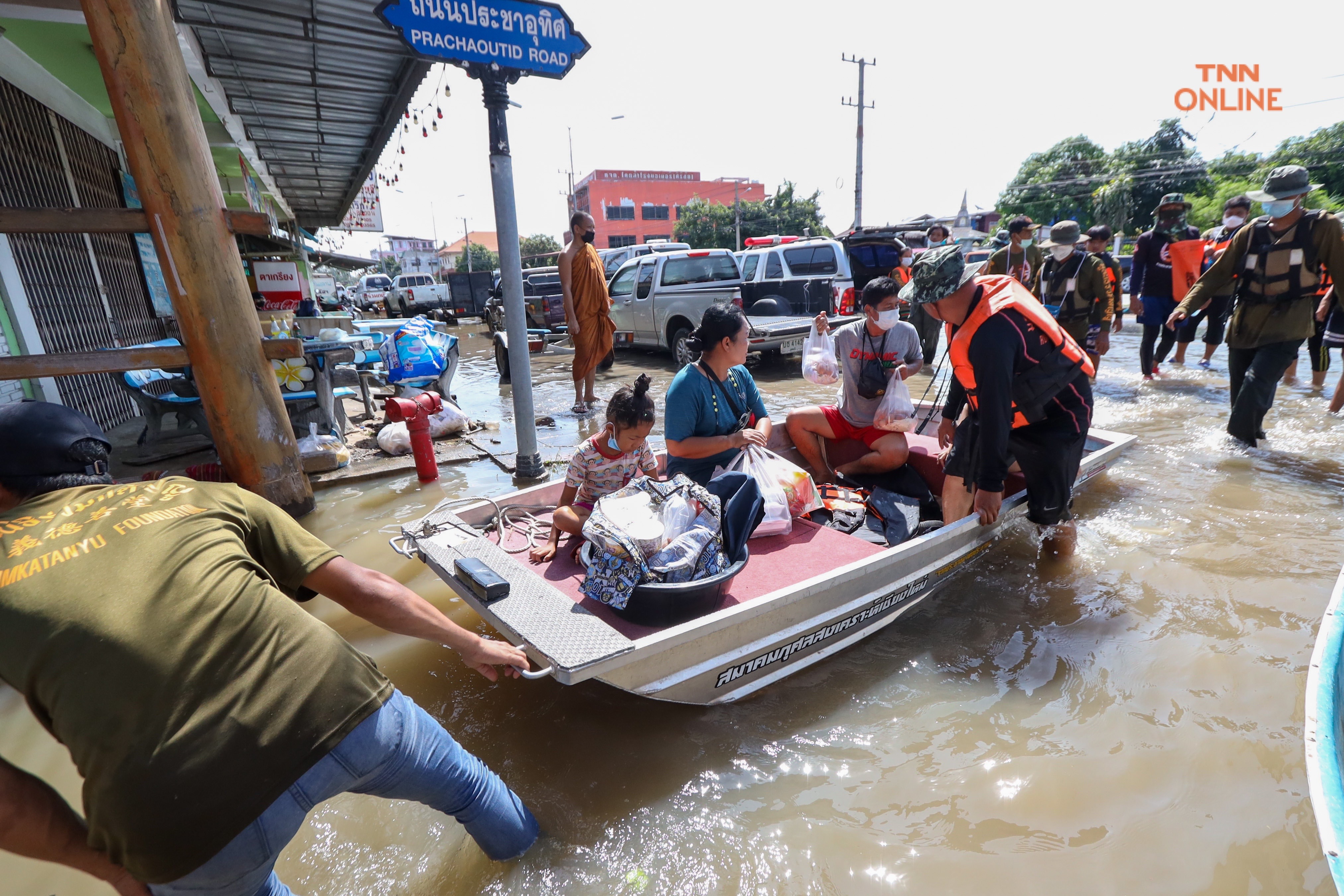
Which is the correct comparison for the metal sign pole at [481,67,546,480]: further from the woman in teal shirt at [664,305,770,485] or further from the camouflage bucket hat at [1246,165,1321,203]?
the camouflage bucket hat at [1246,165,1321,203]

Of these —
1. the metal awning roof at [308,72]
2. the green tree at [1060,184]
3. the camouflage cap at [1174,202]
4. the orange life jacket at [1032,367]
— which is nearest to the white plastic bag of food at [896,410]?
the orange life jacket at [1032,367]

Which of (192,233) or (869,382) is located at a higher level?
(192,233)

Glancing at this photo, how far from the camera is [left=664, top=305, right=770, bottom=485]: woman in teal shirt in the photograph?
3.11 metres

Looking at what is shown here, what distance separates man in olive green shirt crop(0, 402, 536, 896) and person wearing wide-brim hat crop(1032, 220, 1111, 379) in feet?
22.1

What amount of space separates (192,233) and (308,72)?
3.22m

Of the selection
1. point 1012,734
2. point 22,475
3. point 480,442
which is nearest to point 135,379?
point 480,442

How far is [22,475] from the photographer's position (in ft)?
4.17

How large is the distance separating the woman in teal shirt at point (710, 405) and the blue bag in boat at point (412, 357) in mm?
4589

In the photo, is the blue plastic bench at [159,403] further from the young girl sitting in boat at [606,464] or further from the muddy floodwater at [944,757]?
the young girl sitting in boat at [606,464]

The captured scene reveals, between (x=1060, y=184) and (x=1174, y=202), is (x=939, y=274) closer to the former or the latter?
(x=1174, y=202)

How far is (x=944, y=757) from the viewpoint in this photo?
7.84 ft

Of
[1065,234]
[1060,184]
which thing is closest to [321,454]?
[1065,234]

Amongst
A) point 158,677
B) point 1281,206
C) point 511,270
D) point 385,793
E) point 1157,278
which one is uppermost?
point 1281,206

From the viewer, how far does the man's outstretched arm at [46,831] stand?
1142 mm
